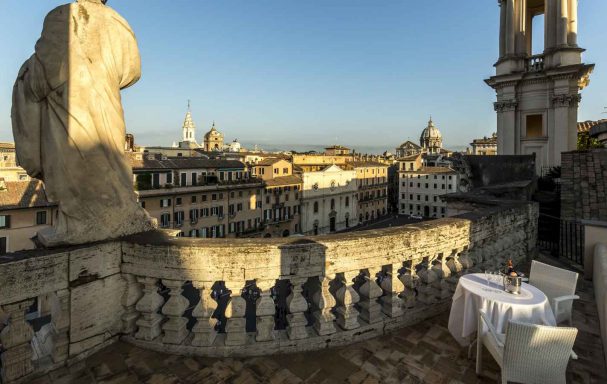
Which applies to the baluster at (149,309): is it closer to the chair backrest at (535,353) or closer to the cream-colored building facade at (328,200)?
the chair backrest at (535,353)

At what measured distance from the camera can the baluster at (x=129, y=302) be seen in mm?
3807

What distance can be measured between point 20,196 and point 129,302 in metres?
29.5

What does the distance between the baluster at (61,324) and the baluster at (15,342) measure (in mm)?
224

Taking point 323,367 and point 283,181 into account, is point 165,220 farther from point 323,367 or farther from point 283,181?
point 323,367

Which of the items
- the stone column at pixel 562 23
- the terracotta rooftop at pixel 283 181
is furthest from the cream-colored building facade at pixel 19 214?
the stone column at pixel 562 23

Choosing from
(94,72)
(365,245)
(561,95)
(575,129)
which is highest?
(561,95)

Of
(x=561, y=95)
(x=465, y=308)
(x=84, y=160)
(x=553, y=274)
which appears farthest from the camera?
(x=561, y=95)

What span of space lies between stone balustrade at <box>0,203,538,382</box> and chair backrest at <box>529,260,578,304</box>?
223 cm

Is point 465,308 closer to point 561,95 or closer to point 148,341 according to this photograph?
point 148,341

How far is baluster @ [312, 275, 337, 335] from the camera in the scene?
3.76 m

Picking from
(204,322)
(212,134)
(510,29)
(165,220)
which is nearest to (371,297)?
(204,322)

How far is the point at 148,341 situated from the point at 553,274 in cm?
544

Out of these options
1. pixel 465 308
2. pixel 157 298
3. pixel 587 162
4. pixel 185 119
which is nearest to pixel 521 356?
pixel 465 308

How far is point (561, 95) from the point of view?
768 inches
